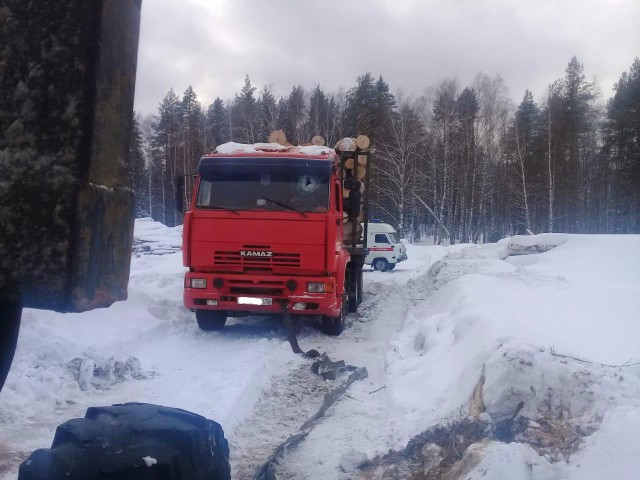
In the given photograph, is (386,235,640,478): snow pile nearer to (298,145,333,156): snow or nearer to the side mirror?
(298,145,333,156): snow

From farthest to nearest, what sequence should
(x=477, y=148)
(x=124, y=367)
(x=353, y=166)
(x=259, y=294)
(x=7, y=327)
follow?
1. (x=477, y=148)
2. (x=353, y=166)
3. (x=259, y=294)
4. (x=124, y=367)
5. (x=7, y=327)

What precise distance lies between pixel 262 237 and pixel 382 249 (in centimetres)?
1765

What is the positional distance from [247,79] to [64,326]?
48170 millimetres

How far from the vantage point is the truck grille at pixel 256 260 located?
8.05 metres

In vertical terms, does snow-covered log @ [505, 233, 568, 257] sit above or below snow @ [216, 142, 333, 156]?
below

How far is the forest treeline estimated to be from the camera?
4000 cm

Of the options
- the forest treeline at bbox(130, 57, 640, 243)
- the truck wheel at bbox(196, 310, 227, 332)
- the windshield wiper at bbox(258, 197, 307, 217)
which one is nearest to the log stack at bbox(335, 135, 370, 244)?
the windshield wiper at bbox(258, 197, 307, 217)

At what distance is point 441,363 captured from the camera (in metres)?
6.04

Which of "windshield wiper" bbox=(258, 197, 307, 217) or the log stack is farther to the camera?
the log stack

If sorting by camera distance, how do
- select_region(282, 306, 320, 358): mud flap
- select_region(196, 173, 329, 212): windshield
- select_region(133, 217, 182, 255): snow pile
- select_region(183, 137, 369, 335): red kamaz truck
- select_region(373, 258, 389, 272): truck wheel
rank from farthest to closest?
select_region(373, 258, 389, 272): truck wheel, select_region(133, 217, 182, 255): snow pile, select_region(196, 173, 329, 212): windshield, select_region(183, 137, 369, 335): red kamaz truck, select_region(282, 306, 320, 358): mud flap

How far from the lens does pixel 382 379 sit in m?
6.62

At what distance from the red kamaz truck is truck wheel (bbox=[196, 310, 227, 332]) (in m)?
0.38

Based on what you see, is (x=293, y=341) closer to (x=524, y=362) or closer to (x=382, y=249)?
(x=524, y=362)

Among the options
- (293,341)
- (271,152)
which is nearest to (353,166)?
(271,152)
